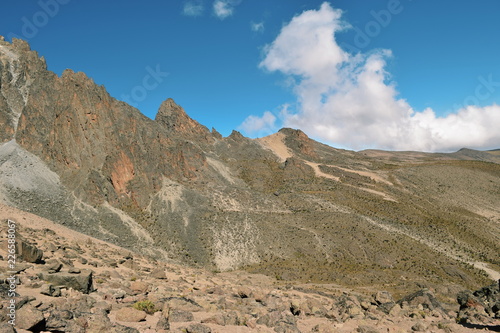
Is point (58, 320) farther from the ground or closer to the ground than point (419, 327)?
farther from the ground

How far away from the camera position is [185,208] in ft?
184

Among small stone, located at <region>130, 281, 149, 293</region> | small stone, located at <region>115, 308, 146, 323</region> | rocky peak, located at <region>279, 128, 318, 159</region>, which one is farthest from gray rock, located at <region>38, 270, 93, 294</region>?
rocky peak, located at <region>279, 128, 318, 159</region>

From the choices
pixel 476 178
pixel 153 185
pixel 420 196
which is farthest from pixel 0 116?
pixel 476 178

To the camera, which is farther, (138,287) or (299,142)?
(299,142)

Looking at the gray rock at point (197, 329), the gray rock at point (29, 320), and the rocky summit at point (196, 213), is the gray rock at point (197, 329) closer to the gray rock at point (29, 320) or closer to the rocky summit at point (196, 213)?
the gray rock at point (29, 320)

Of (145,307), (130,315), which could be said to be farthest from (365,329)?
(130,315)

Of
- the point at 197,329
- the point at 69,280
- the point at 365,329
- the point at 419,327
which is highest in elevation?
the point at 69,280

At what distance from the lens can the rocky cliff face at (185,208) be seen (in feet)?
150

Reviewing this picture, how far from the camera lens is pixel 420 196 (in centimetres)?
9494

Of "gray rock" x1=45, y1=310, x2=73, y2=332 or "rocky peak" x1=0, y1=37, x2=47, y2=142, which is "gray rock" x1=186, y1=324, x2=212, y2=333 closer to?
"gray rock" x1=45, y1=310, x2=73, y2=332

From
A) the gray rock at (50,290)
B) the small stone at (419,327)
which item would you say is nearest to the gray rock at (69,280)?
the gray rock at (50,290)

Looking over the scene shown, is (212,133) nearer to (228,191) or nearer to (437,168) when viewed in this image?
(228,191)

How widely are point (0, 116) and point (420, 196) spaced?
115 meters

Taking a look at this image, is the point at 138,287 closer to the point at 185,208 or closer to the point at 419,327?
the point at 419,327
